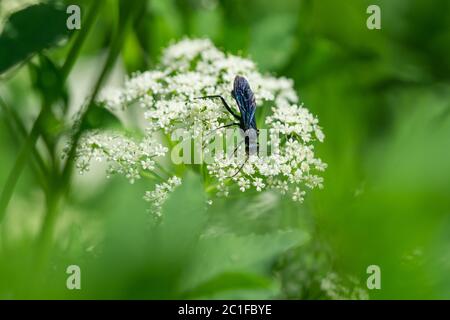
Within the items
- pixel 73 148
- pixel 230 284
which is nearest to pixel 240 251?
pixel 230 284

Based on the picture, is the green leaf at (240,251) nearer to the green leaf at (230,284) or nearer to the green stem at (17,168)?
the green leaf at (230,284)

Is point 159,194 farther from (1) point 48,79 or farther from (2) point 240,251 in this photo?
(1) point 48,79

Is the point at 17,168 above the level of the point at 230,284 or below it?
above

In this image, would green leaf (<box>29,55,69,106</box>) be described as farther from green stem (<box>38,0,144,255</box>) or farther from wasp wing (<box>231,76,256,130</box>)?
wasp wing (<box>231,76,256,130</box>)

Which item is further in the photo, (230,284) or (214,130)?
(214,130)

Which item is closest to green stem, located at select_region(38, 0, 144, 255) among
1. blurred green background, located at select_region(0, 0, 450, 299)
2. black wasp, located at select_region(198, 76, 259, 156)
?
blurred green background, located at select_region(0, 0, 450, 299)

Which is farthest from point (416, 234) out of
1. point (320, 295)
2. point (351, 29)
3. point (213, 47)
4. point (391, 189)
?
point (351, 29)
